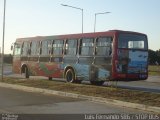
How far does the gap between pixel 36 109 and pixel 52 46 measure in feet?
42.9

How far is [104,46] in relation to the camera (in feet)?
74.5

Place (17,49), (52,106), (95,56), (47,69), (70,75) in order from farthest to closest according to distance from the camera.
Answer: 1. (17,49)
2. (47,69)
3. (70,75)
4. (95,56)
5. (52,106)

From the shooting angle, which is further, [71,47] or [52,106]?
[71,47]

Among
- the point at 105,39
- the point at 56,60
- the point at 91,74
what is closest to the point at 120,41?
the point at 105,39

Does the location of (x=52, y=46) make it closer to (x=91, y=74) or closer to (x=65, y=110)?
(x=91, y=74)

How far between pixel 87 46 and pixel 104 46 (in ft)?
4.98

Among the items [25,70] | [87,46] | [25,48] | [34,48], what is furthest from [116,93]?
[25,70]

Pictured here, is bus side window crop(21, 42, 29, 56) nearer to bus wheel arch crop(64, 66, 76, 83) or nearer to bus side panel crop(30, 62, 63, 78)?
bus side panel crop(30, 62, 63, 78)

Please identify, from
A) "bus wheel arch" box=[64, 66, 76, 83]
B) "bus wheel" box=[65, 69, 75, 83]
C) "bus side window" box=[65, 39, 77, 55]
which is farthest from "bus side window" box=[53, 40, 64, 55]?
"bus wheel" box=[65, 69, 75, 83]

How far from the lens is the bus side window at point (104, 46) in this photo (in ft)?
73.3

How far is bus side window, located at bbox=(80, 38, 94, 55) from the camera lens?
77.4 feet

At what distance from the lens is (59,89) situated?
20.5 metres

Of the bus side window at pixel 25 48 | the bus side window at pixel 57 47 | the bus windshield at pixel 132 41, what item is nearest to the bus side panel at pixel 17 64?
the bus side window at pixel 25 48

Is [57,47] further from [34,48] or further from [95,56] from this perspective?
[95,56]
